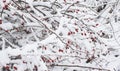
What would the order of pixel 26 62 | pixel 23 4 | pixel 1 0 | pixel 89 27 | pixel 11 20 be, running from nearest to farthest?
pixel 26 62 < pixel 1 0 < pixel 11 20 < pixel 23 4 < pixel 89 27

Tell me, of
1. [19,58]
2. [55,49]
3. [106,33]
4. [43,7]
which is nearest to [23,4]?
[43,7]

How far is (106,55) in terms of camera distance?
11.3ft

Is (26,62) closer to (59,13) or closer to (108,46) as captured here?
(59,13)

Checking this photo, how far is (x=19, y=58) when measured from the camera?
221cm

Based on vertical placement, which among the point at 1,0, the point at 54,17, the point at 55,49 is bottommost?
the point at 55,49

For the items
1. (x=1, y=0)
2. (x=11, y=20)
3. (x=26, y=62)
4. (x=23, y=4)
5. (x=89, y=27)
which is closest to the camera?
(x=26, y=62)

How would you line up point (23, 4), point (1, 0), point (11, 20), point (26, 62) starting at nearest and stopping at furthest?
point (26, 62), point (1, 0), point (11, 20), point (23, 4)

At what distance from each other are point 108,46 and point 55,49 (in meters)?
0.96

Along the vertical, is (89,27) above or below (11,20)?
below

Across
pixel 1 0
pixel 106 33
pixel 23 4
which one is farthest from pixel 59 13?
pixel 106 33

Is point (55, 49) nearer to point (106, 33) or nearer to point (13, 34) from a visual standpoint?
point (13, 34)

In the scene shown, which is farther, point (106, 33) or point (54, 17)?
point (106, 33)

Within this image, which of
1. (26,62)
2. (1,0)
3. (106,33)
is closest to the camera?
(26,62)

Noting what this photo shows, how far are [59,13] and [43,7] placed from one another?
8.3 inches
